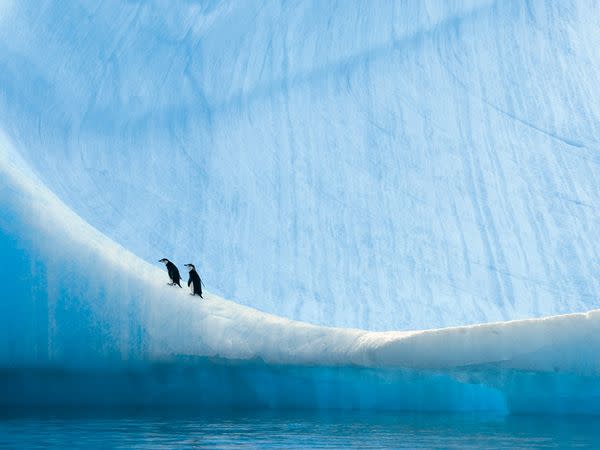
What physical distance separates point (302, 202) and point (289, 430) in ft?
17.8

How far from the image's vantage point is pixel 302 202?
12117 mm

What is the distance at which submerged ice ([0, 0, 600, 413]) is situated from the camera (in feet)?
27.1

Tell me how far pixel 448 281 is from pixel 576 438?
502 centimetres

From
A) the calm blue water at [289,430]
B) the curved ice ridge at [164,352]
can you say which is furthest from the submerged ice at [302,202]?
the calm blue water at [289,430]

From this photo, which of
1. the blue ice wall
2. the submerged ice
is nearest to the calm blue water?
the submerged ice

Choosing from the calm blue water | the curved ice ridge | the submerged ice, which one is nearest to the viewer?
the calm blue water

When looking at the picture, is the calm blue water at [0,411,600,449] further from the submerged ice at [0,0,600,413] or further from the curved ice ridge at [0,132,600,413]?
the submerged ice at [0,0,600,413]

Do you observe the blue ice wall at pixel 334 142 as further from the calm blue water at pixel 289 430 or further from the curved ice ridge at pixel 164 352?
the calm blue water at pixel 289 430

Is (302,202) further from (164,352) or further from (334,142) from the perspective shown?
(164,352)

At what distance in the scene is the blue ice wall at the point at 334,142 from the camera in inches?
428

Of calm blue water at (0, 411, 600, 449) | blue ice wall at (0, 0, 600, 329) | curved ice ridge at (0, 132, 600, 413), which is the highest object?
blue ice wall at (0, 0, 600, 329)

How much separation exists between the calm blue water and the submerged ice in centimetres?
36

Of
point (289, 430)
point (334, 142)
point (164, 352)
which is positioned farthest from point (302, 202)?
point (289, 430)

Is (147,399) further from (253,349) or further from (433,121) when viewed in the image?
(433,121)
